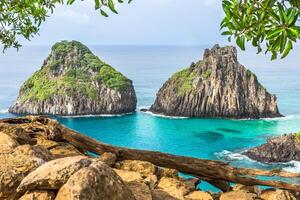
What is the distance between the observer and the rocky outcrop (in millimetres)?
91312

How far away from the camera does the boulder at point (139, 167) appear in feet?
38.4

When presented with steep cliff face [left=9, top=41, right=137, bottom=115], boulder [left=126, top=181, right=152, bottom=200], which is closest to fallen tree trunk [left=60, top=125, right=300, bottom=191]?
boulder [left=126, top=181, right=152, bottom=200]

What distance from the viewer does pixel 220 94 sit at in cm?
15125

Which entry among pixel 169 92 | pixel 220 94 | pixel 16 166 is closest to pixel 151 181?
pixel 16 166

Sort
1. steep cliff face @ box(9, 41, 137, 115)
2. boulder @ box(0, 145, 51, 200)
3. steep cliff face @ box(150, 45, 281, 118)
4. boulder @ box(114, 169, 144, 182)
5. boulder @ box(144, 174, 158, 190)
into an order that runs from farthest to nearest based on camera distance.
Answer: steep cliff face @ box(9, 41, 137, 115) < steep cliff face @ box(150, 45, 281, 118) < boulder @ box(144, 174, 158, 190) < boulder @ box(114, 169, 144, 182) < boulder @ box(0, 145, 51, 200)

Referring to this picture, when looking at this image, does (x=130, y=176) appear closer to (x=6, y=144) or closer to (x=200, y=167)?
(x=200, y=167)

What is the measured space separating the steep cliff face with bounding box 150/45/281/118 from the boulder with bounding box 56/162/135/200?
470 feet

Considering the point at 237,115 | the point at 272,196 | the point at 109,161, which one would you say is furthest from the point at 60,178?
the point at 237,115

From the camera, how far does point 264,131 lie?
125312 mm

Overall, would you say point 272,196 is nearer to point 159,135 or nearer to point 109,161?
point 109,161

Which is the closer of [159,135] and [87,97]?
[159,135]

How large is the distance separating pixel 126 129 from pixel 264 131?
3929 centimetres

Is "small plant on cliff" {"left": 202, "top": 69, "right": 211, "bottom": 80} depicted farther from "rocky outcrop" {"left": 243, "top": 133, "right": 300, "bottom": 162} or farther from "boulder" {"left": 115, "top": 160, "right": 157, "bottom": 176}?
"boulder" {"left": 115, "top": 160, "right": 157, "bottom": 176}

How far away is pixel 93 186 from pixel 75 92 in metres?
156
